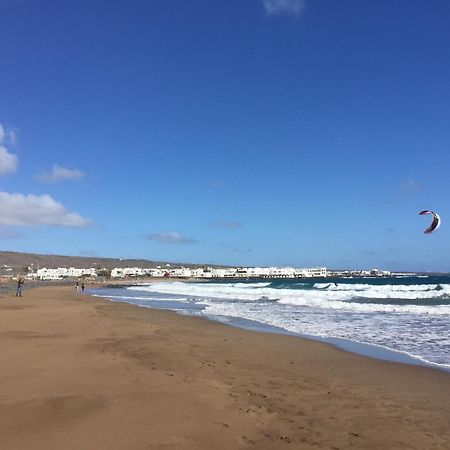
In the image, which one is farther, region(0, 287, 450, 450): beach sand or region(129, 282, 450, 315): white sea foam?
region(129, 282, 450, 315): white sea foam

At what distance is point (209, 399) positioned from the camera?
588 cm

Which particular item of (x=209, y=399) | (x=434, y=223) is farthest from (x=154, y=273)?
(x=209, y=399)

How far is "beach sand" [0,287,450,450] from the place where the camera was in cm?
449

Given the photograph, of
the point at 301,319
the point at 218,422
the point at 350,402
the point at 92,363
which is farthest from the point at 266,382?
the point at 301,319

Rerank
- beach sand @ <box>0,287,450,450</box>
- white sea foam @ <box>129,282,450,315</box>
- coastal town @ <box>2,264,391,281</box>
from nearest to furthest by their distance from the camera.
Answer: beach sand @ <box>0,287,450,450</box> → white sea foam @ <box>129,282,450,315</box> → coastal town @ <box>2,264,391,281</box>

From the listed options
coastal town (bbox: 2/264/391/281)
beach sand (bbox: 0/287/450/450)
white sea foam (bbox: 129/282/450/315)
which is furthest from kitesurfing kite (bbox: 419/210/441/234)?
coastal town (bbox: 2/264/391/281)

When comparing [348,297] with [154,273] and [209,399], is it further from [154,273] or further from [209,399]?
[154,273]

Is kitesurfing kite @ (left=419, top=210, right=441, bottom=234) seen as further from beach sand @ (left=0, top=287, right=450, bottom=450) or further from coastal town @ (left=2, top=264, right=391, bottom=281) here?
coastal town @ (left=2, top=264, right=391, bottom=281)

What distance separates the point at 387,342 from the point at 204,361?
5.80 metres

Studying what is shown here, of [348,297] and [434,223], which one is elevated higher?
[434,223]

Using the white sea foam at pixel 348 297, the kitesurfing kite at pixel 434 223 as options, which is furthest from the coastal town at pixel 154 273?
the kitesurfing kite at pixel 434 223

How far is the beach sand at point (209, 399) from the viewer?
177 inches

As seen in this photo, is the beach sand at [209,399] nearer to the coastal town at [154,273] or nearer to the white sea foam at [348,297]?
the white sea foam at [348,297]

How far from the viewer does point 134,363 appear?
820 centimetres
